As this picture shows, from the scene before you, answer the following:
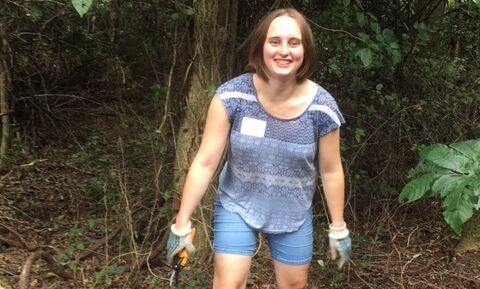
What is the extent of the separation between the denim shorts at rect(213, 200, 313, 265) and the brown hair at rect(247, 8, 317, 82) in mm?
673

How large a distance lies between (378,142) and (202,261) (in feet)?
6.21

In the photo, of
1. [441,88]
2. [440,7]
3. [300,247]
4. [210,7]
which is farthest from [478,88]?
[300,247]

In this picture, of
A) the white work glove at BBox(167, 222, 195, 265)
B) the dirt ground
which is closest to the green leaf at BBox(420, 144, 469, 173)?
the white work glove at BBox(167, 222, 195, 265)

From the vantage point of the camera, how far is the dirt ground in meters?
3.71

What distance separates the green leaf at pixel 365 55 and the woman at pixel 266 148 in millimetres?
968

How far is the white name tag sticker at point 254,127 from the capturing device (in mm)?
2283

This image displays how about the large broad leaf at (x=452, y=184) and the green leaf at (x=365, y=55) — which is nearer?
the large broad leaf at (x=452, y=184)

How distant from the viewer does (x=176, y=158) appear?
379cm

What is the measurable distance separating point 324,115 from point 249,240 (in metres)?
0.66

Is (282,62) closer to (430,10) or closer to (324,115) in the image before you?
(324,115)

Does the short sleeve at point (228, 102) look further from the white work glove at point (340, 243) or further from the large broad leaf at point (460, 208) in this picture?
the large broad leaf at point (460, 208)

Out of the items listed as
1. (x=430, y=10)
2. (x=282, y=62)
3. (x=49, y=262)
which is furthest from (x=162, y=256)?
(x=430, y=10)

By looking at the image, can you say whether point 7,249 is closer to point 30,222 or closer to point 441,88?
point 30,222

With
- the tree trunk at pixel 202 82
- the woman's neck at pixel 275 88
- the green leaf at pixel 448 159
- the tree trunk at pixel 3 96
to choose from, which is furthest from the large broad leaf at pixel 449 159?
the tree trunk at pixel 3 96
